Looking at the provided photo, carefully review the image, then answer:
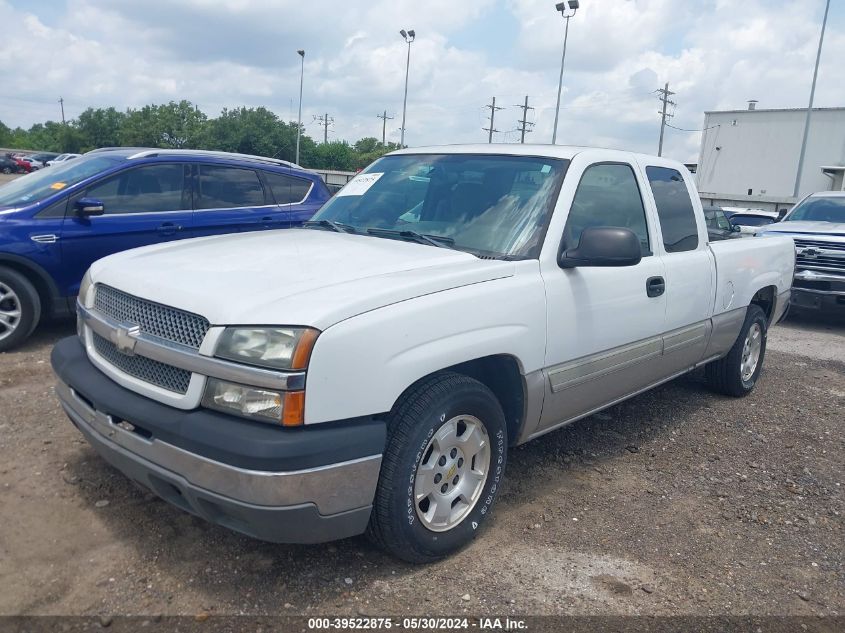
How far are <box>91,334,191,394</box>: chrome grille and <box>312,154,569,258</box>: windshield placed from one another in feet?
4.94

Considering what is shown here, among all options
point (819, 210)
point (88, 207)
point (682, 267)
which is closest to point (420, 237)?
point (682, 267)

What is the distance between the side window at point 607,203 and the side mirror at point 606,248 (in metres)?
0.17

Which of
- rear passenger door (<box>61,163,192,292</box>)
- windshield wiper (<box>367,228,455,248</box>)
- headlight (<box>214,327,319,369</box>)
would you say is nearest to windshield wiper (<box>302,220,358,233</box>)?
windshield wiper (<box>367,228,455,248</box>)

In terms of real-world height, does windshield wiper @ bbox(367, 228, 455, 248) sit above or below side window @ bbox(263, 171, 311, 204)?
below

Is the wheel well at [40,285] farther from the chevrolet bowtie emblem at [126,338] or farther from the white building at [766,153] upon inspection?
the white building at [766,153]

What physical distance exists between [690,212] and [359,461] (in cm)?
334

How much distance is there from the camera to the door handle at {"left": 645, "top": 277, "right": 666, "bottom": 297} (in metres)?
4.13

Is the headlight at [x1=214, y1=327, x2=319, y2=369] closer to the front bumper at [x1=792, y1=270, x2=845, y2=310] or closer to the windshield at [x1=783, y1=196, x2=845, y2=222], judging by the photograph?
the front bumper at [x1=792, y1=270, x2=845, y2=310]

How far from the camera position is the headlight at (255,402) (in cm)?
247

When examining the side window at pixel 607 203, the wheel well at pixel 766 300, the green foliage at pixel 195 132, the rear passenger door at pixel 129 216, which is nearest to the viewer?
the side window at pixel 607 203

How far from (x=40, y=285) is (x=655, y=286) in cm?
499

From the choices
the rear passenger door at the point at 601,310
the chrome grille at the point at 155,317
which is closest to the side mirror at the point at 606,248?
the rear passenger door at the point at 601,310

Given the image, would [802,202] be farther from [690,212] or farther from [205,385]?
[205,385]

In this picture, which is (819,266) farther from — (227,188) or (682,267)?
(227,188)
